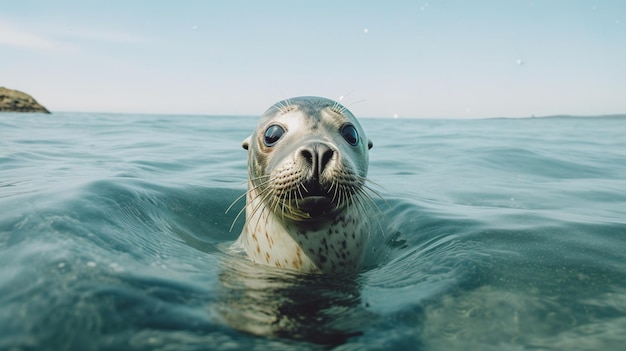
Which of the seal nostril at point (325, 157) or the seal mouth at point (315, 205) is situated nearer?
the seal nostril at point (325, 157)

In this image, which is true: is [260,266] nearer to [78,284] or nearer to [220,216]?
[78,284]

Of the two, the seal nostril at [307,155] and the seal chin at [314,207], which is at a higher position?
the seal nostril at [307,155]

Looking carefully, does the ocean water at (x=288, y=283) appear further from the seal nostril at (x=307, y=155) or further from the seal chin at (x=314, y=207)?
the seal nostril at (x=307, y=155)

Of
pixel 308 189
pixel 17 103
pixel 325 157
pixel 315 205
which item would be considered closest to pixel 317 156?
pixel 325 157

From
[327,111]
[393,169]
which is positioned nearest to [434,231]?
[327,111]

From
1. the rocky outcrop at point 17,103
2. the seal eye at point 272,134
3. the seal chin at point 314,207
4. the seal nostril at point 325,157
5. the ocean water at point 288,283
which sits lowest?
the ocean water at point 288,283

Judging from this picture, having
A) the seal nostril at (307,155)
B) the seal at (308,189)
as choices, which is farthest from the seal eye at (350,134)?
the seal nostril at (307,155)

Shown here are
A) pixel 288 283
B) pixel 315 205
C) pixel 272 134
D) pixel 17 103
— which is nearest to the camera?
pixel 288 283

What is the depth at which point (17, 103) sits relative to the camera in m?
32.7

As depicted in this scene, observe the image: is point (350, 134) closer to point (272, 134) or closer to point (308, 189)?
point (272, 134)

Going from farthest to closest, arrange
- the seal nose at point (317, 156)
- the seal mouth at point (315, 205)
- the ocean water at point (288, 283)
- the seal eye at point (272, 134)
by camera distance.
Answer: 1. the seal eye at point (272, 134)
2. the seal mouth at point (315, 205)
3. the seal nose at point (317, 156)
4. the ocean water at point (288, 283)

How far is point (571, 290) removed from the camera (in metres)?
1.89

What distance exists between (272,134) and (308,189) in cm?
63

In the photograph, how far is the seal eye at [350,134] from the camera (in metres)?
2.71
